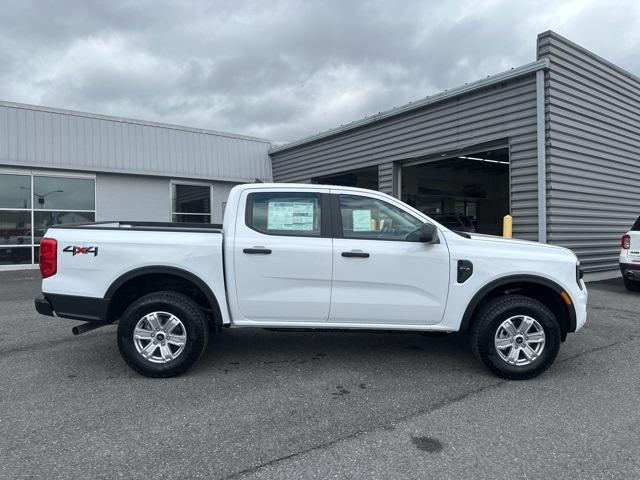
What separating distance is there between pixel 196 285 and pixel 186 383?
2.88 feet

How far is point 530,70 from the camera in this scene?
8953 millimetres

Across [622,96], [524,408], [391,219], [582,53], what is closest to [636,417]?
[524,408]

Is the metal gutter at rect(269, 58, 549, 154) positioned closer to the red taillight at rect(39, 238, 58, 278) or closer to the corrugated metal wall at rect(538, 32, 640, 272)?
the corrugated metal wall at rect(538, 32, 640, 272)

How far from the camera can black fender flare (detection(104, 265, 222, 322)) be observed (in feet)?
13.6

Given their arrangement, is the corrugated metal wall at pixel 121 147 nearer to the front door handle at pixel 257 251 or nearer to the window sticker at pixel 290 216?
the window sticker at pixel 290 216

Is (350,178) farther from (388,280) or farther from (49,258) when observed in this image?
(49,258)

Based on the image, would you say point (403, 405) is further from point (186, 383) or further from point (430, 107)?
point (430, 107)

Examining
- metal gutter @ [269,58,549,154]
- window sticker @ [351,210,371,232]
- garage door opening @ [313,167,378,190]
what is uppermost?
metal gutter @ [269,58,549,154]

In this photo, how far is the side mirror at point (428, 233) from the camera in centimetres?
409

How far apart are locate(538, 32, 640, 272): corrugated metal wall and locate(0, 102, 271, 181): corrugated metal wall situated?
10435 mm

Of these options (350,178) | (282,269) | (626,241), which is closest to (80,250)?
(282,269)

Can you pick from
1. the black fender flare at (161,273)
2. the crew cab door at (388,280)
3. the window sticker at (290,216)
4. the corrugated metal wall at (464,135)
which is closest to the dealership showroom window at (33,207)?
the corrugated metal wall at (464,135)

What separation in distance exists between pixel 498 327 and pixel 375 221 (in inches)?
58.6

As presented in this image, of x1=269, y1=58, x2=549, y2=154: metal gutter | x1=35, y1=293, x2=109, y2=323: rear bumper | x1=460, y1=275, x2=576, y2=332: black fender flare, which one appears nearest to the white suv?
x1=269, y1=58, x2=549, y2=154: metal gutter
